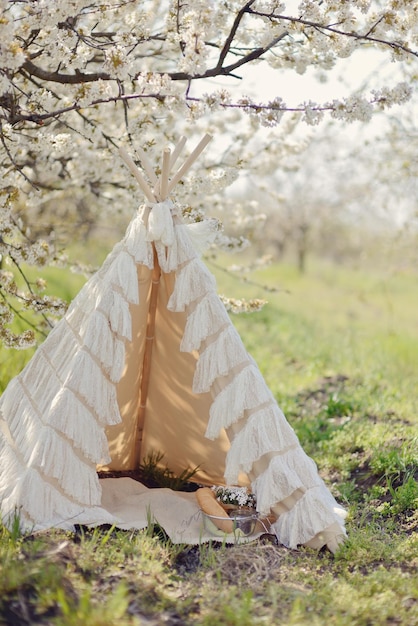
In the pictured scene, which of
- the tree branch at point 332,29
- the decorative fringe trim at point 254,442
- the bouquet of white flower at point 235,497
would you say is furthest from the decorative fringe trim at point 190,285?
the tree branch at point 332,29

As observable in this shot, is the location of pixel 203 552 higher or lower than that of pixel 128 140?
lower

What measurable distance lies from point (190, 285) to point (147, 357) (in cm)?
76

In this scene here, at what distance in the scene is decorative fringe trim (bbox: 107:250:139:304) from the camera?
3.89 m

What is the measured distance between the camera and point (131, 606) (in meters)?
2.99

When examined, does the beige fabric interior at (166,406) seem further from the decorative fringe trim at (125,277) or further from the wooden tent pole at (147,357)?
the decorative fringe trim at (125,277)

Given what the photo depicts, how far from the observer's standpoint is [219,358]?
3.88m

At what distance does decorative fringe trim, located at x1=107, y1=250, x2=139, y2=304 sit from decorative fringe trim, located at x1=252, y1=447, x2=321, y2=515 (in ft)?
3.61

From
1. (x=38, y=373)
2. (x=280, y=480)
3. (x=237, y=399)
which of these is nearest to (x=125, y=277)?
(x=38, y=373)

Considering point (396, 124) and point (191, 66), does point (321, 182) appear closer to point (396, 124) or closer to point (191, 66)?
point (396, 124)

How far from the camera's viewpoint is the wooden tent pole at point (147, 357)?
424 centimetres

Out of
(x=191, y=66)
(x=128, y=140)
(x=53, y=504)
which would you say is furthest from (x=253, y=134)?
(x=53, y=504)

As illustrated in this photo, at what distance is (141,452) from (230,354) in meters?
1.40

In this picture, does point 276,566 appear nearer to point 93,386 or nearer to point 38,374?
point 93,386

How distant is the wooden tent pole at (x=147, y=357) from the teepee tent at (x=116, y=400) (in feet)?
0.05
